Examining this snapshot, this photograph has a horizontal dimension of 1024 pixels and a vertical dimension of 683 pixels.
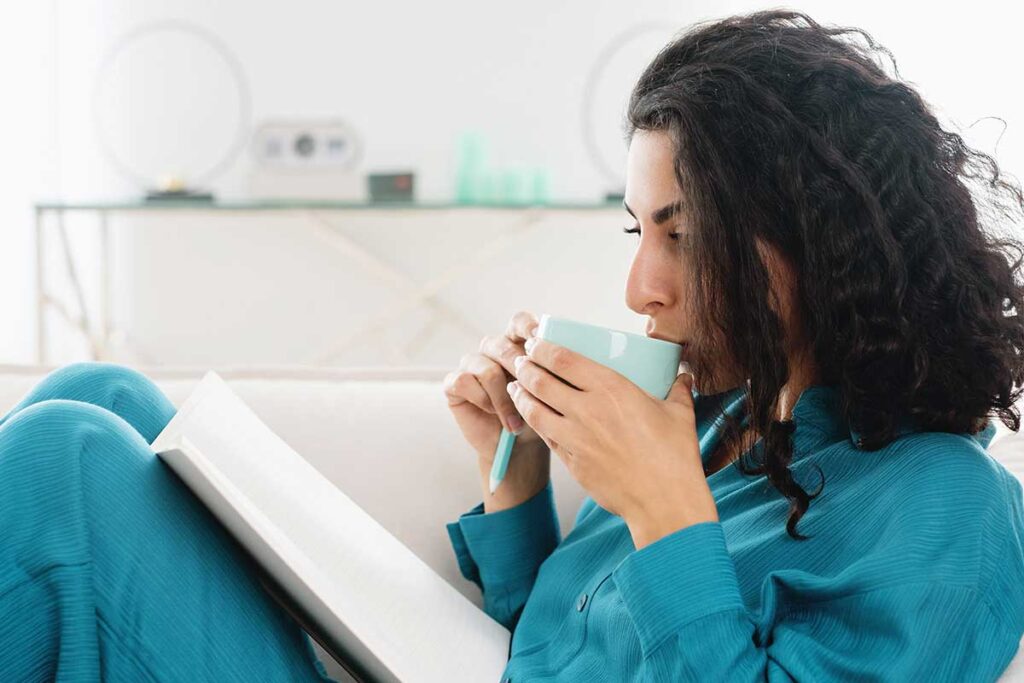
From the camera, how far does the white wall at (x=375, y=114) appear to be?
11.8ft

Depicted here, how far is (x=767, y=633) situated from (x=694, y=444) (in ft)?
0.48

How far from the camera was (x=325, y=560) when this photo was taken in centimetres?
90

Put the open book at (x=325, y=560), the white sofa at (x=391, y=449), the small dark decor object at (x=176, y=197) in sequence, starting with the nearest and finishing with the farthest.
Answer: the open book at (x=325, y=560) < the white sofa at (x=391, y=449) < the small dark decor object at (x=176, y=197)

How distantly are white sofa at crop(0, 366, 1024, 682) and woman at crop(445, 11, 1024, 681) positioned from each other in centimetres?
32

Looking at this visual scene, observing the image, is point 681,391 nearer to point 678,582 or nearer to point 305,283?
point 678,582

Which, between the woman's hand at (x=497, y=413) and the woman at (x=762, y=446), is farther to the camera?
the woman's hand at (x=497, y=413)

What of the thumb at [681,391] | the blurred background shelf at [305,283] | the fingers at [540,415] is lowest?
the blurred background shelf at [305,283]

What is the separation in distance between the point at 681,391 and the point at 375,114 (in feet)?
9.63

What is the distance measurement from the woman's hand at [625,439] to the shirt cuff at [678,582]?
2 cm

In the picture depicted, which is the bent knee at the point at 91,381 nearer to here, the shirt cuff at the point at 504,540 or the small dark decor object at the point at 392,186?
the shirt cuff at the point at 504,540

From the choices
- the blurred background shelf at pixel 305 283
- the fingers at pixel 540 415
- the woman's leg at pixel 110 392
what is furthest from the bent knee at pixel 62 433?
the blurred background shelf at pixel 305 283

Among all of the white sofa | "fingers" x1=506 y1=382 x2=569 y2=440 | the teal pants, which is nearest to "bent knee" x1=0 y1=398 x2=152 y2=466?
the teal pants

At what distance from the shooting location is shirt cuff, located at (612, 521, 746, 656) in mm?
756

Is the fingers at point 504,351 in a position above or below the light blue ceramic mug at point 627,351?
below
